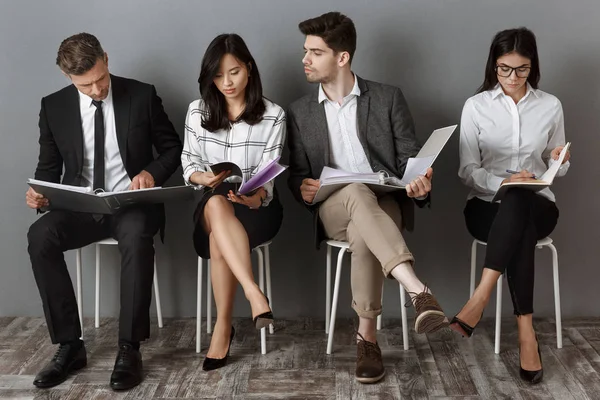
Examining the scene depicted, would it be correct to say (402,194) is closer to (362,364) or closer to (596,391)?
(362,364)

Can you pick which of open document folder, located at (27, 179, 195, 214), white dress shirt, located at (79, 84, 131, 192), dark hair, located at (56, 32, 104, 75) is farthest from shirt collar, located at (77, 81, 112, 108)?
open document folder, located at (27, 179, 195, 214)

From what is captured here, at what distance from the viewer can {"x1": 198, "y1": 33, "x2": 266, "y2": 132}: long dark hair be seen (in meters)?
2.92

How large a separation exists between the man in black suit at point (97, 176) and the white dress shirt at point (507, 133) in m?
1.18

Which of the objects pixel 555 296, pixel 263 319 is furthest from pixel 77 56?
pixel 555 296

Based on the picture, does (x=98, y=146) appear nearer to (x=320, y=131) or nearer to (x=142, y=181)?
(x=142, y=181)

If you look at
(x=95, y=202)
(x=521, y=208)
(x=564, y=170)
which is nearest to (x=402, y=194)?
(x=521, y=208)

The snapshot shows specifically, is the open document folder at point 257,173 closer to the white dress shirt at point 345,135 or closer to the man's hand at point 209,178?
the man's hand at point 209,178

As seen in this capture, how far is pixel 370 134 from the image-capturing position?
305 cm

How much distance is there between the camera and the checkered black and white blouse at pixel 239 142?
3.01 meters

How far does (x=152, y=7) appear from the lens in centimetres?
327

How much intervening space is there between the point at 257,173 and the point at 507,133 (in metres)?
1.04

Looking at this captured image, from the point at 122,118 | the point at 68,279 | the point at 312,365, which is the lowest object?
the point at 312,365

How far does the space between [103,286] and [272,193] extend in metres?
1.01

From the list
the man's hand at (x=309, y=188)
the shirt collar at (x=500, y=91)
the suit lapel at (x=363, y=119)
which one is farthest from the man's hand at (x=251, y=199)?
the shirt collar at (x=500, y=91)
